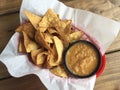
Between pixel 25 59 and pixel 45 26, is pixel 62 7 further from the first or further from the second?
pixel 25 59

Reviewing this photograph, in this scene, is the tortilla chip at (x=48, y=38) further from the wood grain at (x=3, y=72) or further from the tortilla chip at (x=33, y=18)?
the wood grain at (x=3, y=72)

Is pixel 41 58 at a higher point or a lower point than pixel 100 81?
higher

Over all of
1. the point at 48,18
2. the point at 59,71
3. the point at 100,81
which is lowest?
the point at 100,81

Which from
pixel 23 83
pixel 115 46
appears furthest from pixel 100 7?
pixel 23 83

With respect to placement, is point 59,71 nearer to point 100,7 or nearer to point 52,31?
point 52,31

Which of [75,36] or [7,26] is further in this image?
[7,26]

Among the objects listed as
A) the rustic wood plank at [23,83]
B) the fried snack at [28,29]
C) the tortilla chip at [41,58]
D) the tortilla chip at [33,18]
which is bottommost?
the rustic wood plank at [23,83]

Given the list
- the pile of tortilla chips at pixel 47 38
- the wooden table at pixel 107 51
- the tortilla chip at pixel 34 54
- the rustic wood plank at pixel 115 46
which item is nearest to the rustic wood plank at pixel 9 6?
the wooden table at pixel 107 51
